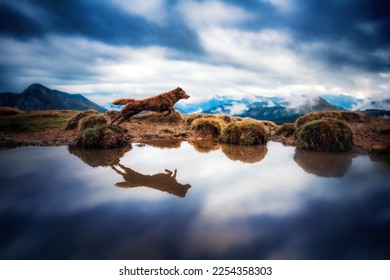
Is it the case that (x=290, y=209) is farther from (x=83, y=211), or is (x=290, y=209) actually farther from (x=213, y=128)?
(x=213, y=128)

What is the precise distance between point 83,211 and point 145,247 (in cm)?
141

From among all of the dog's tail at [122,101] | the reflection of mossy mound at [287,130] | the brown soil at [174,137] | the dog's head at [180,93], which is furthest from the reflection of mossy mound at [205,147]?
the dog's tail at [122,101]

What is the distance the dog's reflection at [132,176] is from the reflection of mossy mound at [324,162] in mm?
3256

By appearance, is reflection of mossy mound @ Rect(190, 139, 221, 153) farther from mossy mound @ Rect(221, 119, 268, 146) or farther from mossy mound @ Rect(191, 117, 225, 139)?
mossy mound @ Rect(191, 117, 225, 139)

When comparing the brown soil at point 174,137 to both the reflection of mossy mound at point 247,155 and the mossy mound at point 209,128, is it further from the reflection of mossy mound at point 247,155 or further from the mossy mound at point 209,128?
the reflection of mossy mound at point 247,155

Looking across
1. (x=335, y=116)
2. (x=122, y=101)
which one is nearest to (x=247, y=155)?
(x=335, y=116)

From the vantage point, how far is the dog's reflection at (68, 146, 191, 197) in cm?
458

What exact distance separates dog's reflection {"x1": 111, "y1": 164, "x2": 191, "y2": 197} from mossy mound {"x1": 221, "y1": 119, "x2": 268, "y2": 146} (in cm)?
542

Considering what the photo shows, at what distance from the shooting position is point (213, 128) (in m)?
13.4

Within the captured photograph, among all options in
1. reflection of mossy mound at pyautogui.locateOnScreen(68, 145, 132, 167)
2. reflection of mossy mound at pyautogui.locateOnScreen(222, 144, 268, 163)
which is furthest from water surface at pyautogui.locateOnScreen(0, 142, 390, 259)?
reflection of mossy mound at pyautogui.locateOnScreen(222, 144, 268, 163)

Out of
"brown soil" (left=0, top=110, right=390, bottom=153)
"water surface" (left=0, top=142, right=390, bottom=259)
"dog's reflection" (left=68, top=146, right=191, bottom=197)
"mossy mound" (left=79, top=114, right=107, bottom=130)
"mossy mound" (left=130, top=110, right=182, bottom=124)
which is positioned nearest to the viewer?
"water surface" (left=0, top=142, right=390, bottom=259)

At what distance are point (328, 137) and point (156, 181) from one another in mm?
6669

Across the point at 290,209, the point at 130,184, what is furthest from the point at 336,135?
the point at 130,184

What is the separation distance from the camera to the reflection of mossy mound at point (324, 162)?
567cm
